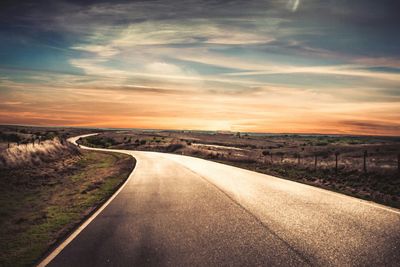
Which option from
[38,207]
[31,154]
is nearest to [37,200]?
[38,207]

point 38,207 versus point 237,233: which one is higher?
point 237,233

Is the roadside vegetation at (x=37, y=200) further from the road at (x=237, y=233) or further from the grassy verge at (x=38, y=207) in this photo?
the road at (x=237, y=233)

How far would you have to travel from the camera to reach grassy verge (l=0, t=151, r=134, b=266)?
21.4 feet

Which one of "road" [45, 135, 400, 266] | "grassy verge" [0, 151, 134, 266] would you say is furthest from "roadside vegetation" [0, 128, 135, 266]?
"road" [45, 135, 400, 266]

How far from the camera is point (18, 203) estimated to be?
12.2 meters

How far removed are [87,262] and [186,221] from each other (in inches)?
122

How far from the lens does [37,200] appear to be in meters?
12.8

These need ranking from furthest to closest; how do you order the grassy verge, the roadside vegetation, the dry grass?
the dry grass → the roadside vegetation → the grassy verge

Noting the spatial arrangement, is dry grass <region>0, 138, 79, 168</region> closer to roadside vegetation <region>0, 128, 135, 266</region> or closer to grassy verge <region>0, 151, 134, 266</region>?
roadside vegetation <region>0, 128, 135, 266</region>

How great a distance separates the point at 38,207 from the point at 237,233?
8.24 m

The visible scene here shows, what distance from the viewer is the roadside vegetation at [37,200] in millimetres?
6688

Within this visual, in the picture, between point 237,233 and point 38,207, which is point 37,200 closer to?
point 38,207

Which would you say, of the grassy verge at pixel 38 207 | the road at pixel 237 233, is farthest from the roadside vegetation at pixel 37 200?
the road at pixel 237 233

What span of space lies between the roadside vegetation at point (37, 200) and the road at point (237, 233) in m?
0.73
